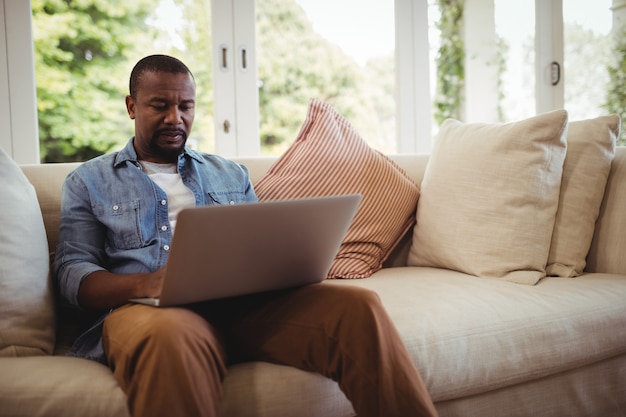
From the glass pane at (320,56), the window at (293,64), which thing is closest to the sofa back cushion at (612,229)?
the window at (293,64)

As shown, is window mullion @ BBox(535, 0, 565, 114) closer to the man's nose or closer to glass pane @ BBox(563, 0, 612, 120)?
glass pane @ BBox(563, 0, 612, 120)

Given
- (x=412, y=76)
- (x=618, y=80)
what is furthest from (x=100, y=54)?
(x=618, y=80)

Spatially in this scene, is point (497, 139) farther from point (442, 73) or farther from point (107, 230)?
point (442, 73)

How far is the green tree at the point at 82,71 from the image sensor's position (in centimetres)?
282

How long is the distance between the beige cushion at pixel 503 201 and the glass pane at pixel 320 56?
165 cm

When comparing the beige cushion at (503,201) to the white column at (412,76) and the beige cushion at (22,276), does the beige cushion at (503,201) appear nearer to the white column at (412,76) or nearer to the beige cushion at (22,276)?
the beige cushion at (22,276)

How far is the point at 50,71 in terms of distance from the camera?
303 centimetres

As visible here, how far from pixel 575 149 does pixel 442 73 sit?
7.34ft

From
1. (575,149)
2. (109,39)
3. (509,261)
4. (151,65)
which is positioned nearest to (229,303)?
(151,65)

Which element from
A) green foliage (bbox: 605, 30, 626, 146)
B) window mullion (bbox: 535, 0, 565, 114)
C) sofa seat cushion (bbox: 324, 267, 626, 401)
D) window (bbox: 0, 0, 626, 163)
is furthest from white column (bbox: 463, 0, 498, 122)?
sofa seat cushion (bbox: 324, 267, 626, 401)

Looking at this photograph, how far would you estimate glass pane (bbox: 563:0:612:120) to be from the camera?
3730 mm

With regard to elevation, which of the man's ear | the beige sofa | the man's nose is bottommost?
the beige sofa

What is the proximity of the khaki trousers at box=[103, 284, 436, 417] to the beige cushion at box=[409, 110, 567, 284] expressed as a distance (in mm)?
719

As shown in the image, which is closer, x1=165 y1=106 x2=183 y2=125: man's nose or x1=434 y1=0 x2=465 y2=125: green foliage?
x1=165 y1=106 x2=183 y2=125: man's nose
